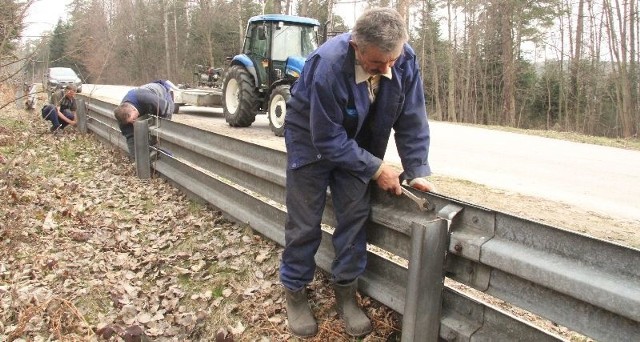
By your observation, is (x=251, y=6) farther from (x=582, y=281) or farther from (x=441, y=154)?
(x=582, y=281)

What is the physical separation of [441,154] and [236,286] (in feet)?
19.7

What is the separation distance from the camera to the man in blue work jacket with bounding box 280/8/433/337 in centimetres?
244

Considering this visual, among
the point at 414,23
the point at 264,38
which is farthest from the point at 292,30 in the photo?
the point at 414,23

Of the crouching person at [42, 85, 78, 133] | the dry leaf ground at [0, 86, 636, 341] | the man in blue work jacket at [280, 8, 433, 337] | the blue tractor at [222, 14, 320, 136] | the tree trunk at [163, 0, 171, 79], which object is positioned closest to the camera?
the man in blue work jacket at [280, 8, 433, 337]

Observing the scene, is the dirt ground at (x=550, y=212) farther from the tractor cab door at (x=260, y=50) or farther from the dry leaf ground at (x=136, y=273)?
the tractor cab door at (x=260, y=50)

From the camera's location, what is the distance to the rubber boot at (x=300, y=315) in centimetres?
268

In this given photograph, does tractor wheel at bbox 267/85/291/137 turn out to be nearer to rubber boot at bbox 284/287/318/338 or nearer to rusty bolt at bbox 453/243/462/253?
rubber boot at bbox 284/287/318/338

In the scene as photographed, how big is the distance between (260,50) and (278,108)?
6.55ft

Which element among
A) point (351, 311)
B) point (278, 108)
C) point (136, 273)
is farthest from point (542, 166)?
point (136, 273)

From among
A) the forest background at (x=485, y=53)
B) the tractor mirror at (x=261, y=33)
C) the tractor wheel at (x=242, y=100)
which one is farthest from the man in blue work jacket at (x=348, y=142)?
the forest background at (x=485, y=53)

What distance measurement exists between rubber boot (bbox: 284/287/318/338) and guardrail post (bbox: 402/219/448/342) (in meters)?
0.64

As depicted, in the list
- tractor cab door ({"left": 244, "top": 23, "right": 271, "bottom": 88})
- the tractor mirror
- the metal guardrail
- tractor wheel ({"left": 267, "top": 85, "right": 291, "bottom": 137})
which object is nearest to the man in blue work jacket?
the metal guardrail

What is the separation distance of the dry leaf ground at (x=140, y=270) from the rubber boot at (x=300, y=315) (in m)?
0.08

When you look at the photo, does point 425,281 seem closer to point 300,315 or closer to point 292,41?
point 300,315
